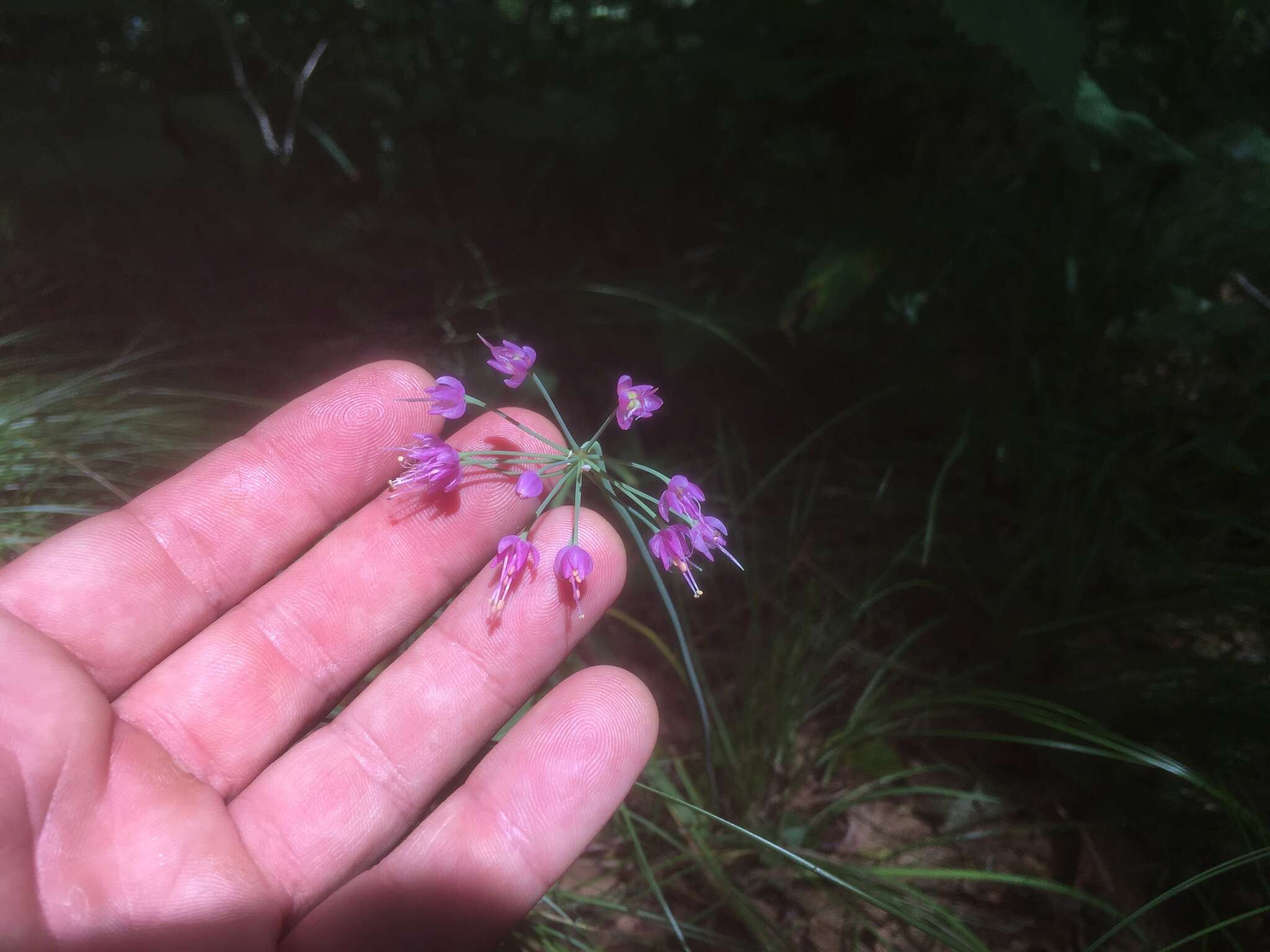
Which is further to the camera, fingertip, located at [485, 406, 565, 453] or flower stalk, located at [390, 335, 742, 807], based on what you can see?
fingertip, located at [485, 406, 565, 453]

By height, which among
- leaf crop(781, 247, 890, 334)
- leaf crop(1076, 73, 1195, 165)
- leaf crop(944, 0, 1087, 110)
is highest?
leaf crop(944, 0, 1087, 110)

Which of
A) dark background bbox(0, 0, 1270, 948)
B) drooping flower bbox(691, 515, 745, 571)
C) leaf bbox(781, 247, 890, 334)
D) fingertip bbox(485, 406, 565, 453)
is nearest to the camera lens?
drooping flower bbox(691, 515, 745, 571)

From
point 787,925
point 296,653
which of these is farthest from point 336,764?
point 787,925

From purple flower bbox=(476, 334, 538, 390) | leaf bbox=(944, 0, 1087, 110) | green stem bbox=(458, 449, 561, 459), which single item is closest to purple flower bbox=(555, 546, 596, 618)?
green stem bbox=(458, 449, 561, 459)

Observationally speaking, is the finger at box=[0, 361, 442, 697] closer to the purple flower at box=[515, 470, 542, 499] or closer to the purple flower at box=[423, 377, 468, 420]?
the purple flower at box=[423, 377, 468, 420]

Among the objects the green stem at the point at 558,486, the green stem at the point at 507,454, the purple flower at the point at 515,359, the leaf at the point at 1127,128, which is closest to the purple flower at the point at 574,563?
the green stem at the point at 558,486

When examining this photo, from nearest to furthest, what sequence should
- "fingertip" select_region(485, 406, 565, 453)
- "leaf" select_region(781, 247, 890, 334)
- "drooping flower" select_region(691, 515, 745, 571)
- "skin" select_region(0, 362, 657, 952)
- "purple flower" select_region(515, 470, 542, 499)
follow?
"skin" select_region(0, 362, 657, 952) → "drooping flower" select_region(691, 515, 745, 571) → "purple flower" select_region(515, 470, 542, 499) → "fingertip" select_region(485, 406, 565, 453) → "leaf" select_region(781, 247, 890, 334)

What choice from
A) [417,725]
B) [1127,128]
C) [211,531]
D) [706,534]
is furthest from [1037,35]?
[211,531]

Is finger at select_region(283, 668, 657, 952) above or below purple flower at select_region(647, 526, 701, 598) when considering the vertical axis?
below
